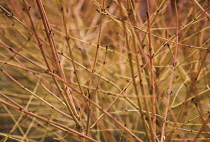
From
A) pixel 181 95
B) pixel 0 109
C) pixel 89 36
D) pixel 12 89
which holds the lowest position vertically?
pixel 0 109

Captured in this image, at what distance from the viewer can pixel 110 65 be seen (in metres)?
2.35

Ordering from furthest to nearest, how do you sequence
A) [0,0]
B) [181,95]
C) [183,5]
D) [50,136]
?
[181,95], [50,136], [0,0], [183,5]

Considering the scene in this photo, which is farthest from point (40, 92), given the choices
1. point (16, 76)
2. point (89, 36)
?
point (89, 36)

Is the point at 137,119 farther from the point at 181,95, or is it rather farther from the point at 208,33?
the point at 208,33

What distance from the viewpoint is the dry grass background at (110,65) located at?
1268mm

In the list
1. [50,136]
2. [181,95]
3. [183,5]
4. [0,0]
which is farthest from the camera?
[181,95]

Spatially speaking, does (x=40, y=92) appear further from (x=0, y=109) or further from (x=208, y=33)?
(x=208, y=33)

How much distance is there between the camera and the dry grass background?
49.9 inches

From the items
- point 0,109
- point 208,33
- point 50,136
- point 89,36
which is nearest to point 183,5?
point 208,33

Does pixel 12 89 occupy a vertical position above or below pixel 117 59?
below

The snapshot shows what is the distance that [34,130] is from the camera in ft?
10.1

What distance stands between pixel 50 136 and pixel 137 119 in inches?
35.8

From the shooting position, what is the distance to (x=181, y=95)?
3354mm

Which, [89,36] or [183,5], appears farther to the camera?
[89,36]
